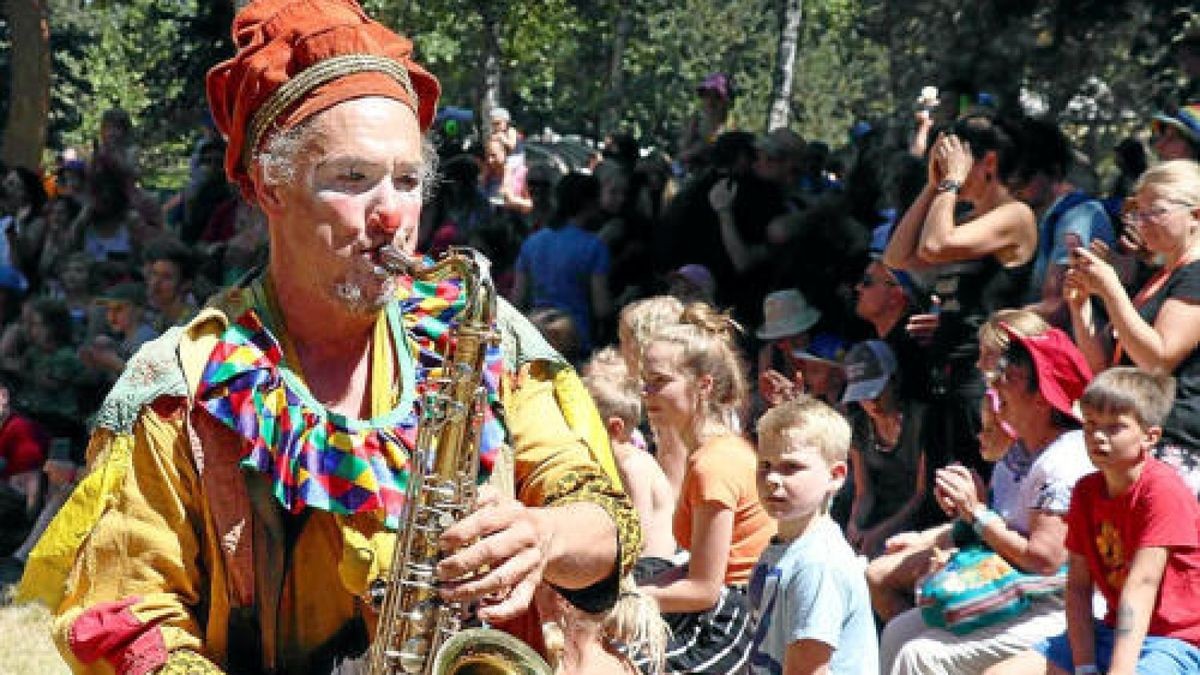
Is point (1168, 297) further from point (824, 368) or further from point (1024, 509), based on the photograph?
point (824, 368)

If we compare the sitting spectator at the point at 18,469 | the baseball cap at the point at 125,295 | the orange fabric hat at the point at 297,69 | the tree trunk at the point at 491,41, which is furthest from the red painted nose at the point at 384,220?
the tree trunk at the point at 491,41

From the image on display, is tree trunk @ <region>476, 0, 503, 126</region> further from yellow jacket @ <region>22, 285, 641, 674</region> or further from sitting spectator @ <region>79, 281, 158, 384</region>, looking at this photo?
yellow jacket @ <region>22, 285, 641, 674</region>

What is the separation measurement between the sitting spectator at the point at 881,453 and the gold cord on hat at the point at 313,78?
4384mm

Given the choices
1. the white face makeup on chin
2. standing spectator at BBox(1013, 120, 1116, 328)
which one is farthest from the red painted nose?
standing spectator at BBox(1013, 120, 1116, 328)

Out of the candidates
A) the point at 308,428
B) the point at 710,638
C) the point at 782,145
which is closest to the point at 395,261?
the point at 308,428

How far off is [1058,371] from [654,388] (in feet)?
4.24

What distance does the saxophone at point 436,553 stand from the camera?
2.88m

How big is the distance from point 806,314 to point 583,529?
573cm

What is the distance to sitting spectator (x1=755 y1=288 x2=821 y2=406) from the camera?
8.61m

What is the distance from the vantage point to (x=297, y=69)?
121 inches

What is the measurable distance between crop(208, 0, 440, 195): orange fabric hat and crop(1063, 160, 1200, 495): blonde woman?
3460 mm

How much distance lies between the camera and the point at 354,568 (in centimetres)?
299

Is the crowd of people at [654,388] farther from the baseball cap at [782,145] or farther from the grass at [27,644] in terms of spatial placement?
the grass at [27,644]

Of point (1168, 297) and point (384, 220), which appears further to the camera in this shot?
point (1168, 297)
